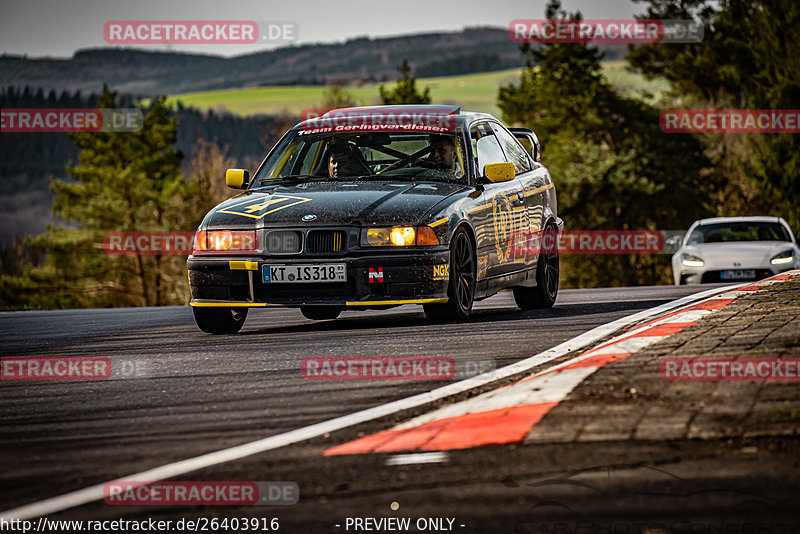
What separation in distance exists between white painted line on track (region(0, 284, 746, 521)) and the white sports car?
40.4 feet

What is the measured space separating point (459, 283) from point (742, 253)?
11.1 metres

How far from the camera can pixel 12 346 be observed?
1020 centimetres

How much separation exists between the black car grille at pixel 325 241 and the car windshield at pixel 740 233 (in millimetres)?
12852

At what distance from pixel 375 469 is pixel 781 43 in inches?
1601

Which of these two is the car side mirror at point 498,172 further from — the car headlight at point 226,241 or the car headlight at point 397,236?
the car headlight at point 226,241

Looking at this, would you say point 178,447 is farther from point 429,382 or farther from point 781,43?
point 781,43

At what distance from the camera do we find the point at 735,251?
20.0 m

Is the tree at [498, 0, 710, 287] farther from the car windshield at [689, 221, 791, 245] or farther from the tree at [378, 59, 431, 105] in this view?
the car windshield at [689, 221, 791, 245]

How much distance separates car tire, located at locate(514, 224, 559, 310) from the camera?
1202 cm

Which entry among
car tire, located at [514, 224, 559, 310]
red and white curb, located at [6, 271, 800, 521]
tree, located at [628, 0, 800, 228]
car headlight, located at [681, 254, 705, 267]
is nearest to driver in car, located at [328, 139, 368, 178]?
car tire, located at [514, 224, 559, 310]

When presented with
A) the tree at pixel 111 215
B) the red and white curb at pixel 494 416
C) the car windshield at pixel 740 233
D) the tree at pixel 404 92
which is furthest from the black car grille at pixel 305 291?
the tree at pixel 404 92

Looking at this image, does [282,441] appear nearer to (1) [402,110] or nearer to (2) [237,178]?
(2) [237,178]

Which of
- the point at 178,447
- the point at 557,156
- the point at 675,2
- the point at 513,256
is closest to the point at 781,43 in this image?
the point at 557,156

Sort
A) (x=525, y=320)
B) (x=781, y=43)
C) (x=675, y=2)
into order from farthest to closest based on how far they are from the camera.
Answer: (x=675, y=2) < (x=781, y=43) < (x=525, y=320)
